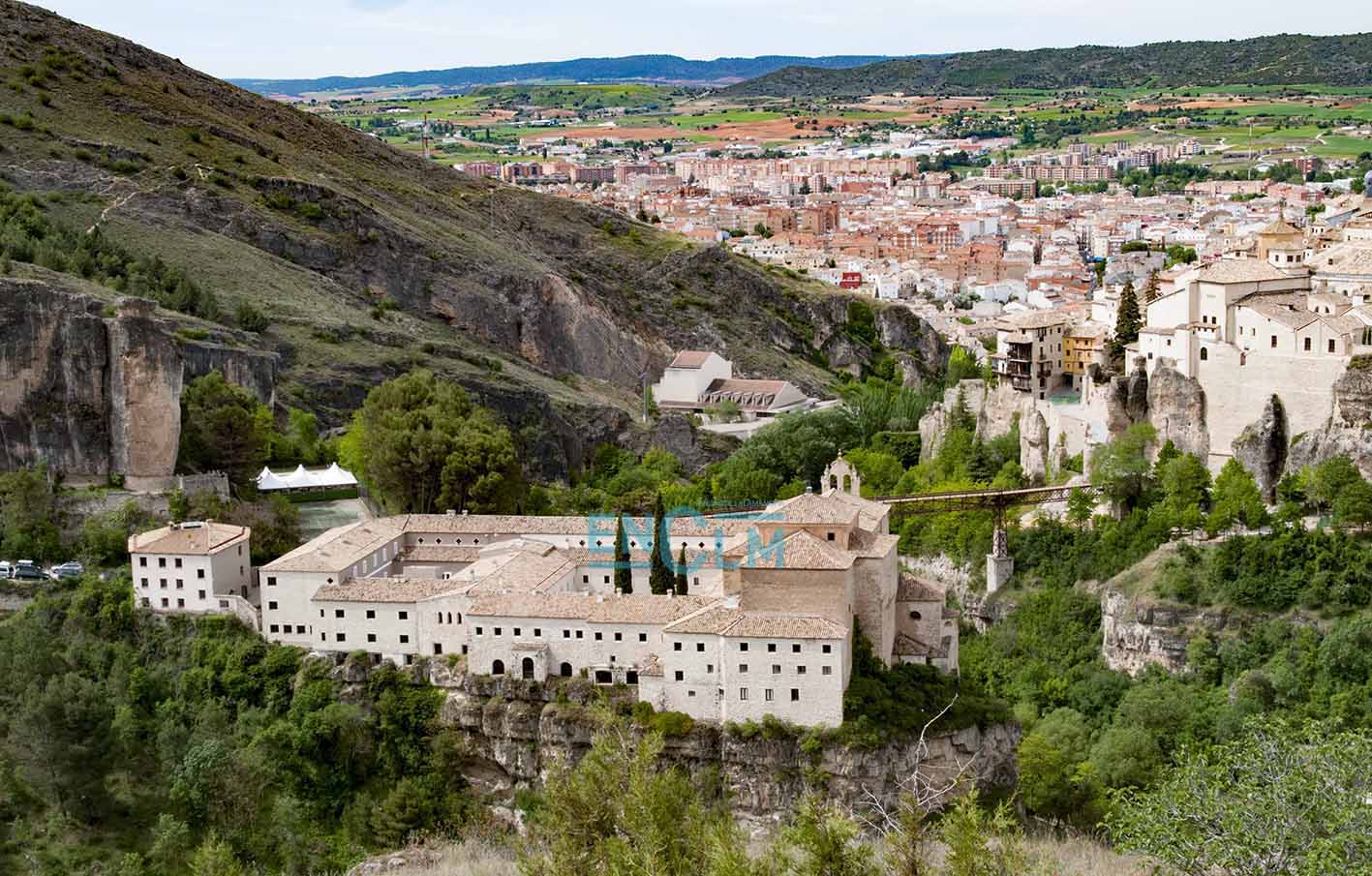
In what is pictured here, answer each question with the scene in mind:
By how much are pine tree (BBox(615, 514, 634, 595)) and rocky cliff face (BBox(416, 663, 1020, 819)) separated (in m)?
3.58

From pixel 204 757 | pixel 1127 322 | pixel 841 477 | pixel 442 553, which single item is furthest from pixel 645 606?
pixel 1127 322

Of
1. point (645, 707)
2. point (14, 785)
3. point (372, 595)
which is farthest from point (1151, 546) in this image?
point (14, 785)

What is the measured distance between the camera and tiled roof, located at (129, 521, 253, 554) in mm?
37688

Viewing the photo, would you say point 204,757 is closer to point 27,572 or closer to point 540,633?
point 540,633

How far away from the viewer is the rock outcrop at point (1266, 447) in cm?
4328

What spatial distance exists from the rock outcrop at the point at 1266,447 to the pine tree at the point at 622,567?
16.5m

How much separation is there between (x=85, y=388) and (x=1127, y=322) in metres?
28.4

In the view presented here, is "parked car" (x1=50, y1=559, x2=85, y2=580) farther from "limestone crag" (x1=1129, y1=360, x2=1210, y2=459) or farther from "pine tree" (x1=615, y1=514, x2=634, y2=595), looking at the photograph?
"limestone crag" (x1=1129, y1=360, x2=1210, y2=459)

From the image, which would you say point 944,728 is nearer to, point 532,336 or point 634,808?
point 634,808

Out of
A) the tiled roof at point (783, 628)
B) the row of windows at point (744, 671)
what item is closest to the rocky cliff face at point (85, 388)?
the row of windows at point (744, 671)

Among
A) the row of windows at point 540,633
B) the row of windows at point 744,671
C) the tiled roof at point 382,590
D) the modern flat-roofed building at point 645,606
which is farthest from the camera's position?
the tiled roof at point 382,590

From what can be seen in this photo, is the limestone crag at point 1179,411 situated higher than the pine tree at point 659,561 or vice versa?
the limestone crag at point 1179,411

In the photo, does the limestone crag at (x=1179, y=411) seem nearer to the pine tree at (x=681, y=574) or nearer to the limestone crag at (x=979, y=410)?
the limestone crag at (x=979, y=410)

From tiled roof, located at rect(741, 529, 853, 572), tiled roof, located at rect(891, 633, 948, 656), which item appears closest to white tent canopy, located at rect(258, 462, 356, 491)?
tiled roof, located at rect(741, 529, 853, 572)
